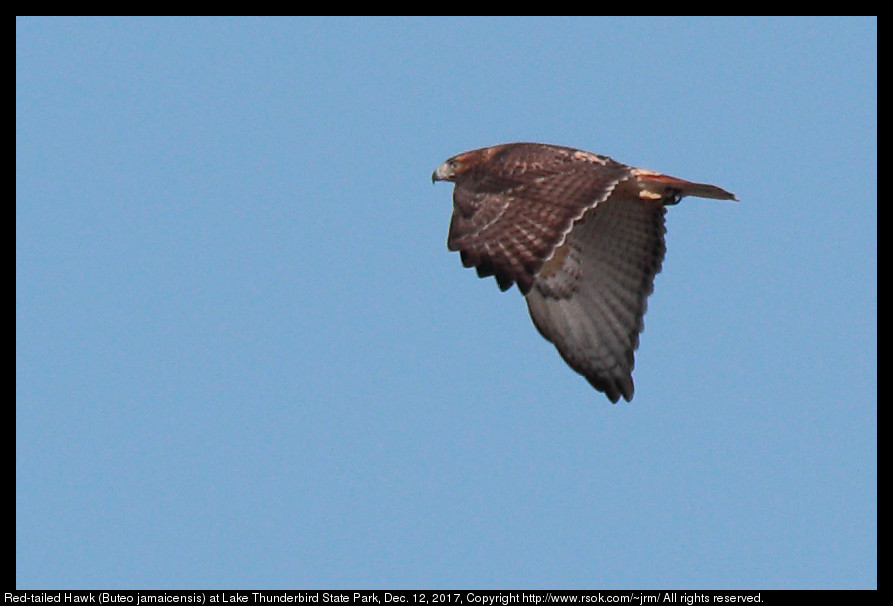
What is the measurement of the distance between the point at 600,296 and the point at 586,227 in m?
0.46

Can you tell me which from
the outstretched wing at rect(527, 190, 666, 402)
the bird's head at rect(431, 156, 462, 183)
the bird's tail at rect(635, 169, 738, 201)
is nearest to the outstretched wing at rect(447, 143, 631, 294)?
the bird's tail at rect(635, 169, 738, 201)

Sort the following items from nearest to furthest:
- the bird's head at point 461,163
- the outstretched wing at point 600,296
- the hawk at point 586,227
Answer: the hawk at point 586,227
the bird's head at point 461,163
the outstretched wing at point 600,296

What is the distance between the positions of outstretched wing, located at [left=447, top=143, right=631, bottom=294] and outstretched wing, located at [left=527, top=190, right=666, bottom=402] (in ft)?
2.95

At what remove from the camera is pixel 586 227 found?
43.3ft

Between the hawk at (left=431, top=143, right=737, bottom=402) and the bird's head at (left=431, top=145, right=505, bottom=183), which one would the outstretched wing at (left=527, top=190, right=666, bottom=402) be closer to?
the hawk at (left=431, top=143, right=737, bottom=402)

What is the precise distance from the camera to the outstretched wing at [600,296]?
13.2m

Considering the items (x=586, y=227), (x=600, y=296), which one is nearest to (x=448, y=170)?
(x=586, y=227)

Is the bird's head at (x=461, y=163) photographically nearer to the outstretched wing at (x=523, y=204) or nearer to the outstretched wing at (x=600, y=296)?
the outstretched wing at (x=523, y=204)

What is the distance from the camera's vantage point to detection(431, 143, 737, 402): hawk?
1180cm

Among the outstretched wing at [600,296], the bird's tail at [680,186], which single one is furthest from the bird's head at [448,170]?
the bird's tail at [680,186]

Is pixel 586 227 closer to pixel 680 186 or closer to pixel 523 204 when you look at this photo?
pixel 680 186

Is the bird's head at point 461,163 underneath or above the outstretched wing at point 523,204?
above
